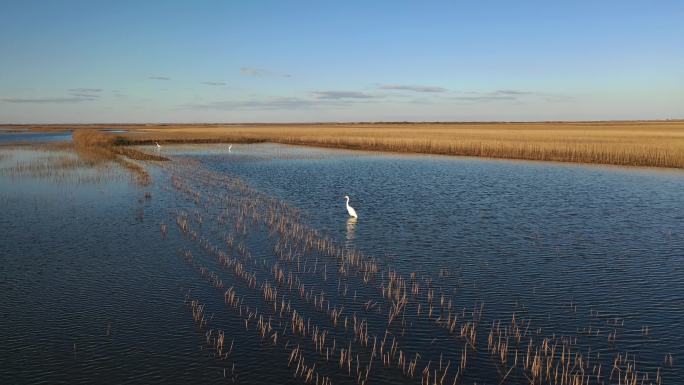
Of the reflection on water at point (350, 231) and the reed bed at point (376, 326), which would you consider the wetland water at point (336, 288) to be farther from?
the reflection on water at point (350, 231)

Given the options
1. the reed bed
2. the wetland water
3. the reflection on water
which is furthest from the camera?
the reflection on water

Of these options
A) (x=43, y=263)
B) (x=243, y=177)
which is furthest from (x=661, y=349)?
(x=243, y=177)

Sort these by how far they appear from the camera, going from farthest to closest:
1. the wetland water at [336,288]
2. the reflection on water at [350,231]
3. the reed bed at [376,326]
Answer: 1. the reflection on water at [350,231]
2. the wetland water at [336,288]
3. the reed bed at [376,326]

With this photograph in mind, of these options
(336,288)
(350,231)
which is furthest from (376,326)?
(350,231)

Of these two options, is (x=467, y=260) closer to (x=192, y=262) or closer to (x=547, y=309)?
(x=547, y=309)

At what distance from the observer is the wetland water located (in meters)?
7.63

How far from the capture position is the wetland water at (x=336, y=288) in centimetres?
763

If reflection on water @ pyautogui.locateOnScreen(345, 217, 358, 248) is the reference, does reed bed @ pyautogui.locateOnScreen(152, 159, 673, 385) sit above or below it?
below

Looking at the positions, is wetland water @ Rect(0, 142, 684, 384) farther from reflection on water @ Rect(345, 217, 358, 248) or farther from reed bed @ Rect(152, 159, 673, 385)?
reflection on water @ Rect(345, 217, 358, 248)

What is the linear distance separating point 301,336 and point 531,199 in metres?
16.8

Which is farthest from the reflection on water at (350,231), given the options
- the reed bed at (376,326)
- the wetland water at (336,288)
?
the reed bed at (376,326)

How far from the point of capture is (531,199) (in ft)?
74.3

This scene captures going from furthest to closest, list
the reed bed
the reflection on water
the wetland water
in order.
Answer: the reflection on water < the wetland water < the reed bed

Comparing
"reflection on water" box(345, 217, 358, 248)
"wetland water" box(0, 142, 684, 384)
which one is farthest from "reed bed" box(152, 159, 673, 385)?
"reflection on water" box(345, 217, 358, 248)
